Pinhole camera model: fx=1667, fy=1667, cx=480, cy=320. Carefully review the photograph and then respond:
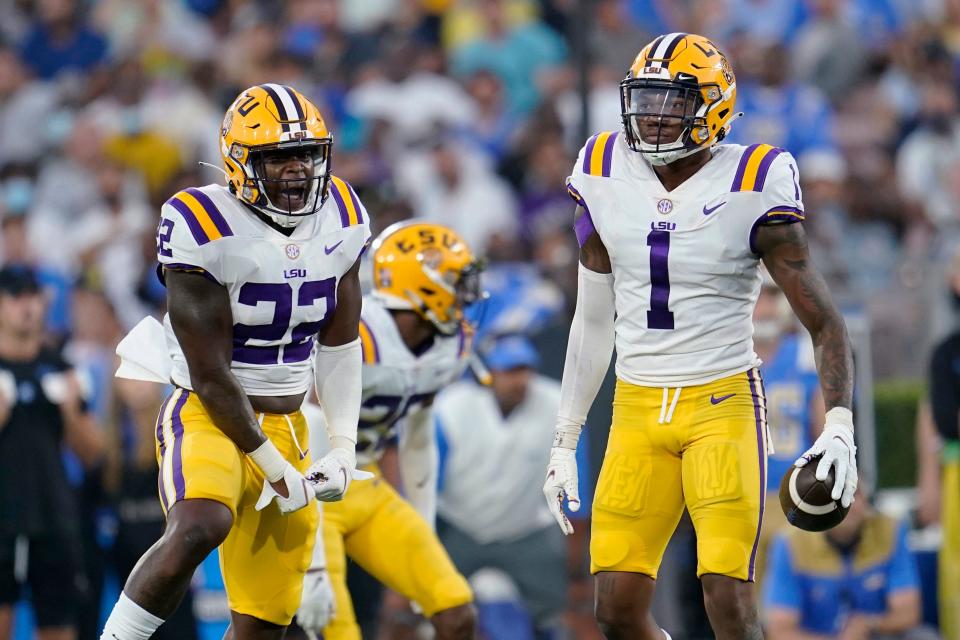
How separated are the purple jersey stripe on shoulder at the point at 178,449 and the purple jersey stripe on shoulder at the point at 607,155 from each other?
55.5 inches

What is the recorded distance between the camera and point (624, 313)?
16.4 ft

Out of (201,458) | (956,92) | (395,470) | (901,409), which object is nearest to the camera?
(201,458)

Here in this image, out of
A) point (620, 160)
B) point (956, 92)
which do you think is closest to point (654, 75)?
point (620, 160)

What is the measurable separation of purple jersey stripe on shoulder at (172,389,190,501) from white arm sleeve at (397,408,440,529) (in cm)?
137

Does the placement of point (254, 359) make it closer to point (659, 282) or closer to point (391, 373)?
point (391, 373)

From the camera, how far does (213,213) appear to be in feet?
15.8

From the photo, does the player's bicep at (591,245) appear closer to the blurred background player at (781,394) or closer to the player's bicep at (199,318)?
the player's bicep at (199,318)

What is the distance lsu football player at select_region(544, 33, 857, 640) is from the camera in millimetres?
4746

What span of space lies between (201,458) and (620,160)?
1.52m

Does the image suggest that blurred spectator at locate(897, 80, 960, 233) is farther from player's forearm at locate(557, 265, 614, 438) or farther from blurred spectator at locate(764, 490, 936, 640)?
player's forearm at locate(557, 265, 614, 438)

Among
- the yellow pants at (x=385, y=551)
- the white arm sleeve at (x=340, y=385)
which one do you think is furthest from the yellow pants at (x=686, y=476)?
the yellow pants at (x=385, y=551)

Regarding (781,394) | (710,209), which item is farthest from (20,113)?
(710,209)

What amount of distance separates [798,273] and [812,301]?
9cm

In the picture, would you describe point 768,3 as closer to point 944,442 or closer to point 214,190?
point 944,442
